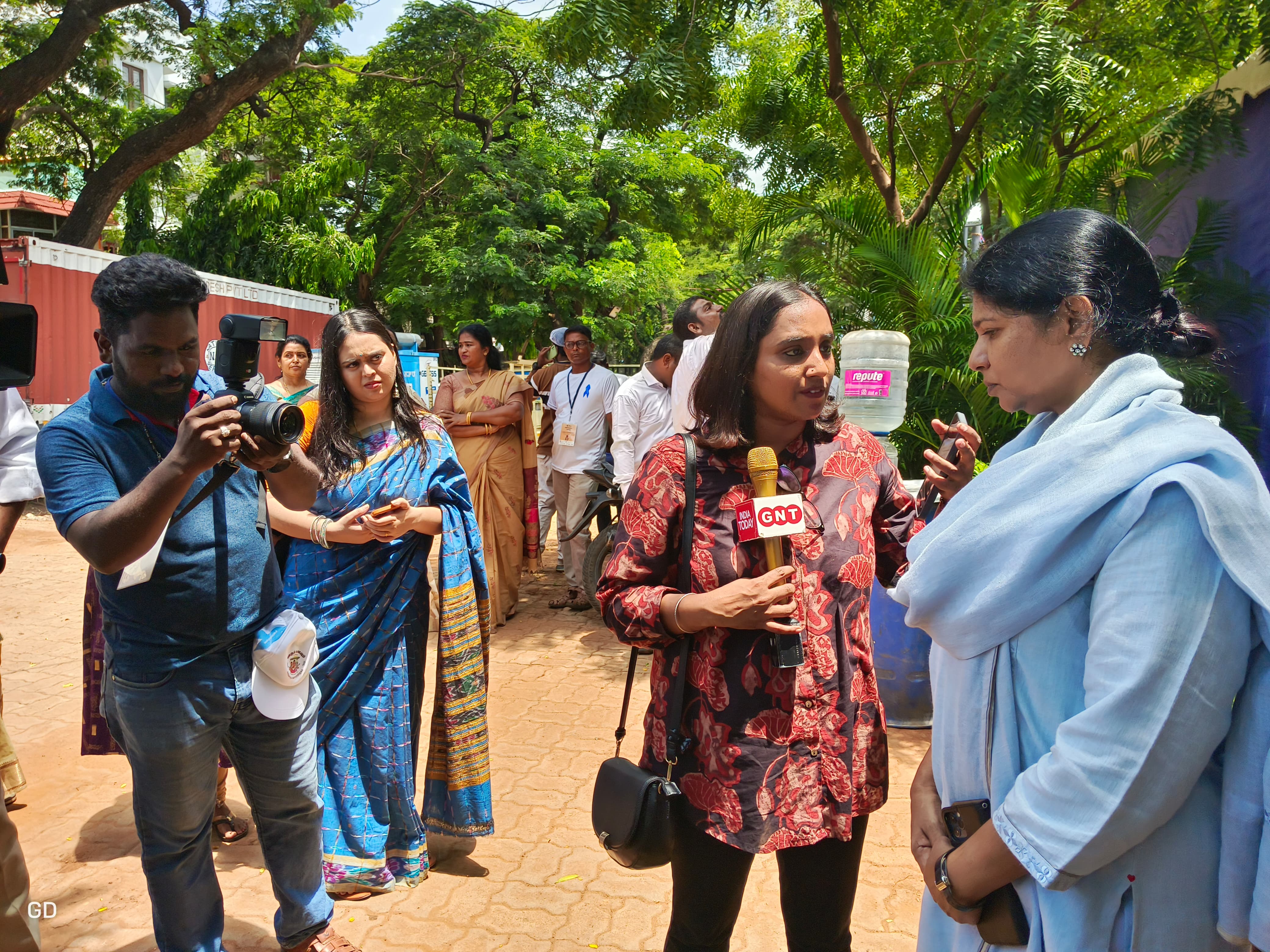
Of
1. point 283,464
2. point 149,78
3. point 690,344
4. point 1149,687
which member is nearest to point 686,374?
point 690,344

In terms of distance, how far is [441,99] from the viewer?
18.8 meters

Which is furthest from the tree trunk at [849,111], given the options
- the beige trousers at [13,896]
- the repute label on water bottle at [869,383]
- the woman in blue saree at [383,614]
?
the beige trousers at [13,896]

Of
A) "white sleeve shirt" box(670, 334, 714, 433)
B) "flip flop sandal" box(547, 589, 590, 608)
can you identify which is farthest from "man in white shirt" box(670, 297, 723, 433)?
"flip flop sandal" box(547, 589, 590, 608)

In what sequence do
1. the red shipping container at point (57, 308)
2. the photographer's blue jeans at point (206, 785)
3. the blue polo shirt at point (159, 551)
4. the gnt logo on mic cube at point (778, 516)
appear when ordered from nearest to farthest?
the gnt logo on mic cube at point (778, 516), the blue polo shirt at point (159, 551), the photographer's blue jeans at point (206, 785), the red shipping container at point (57, 308)

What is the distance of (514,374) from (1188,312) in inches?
197

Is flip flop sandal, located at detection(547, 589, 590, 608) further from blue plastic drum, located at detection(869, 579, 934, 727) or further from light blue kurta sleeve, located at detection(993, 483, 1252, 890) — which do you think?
light blue kurta sleeve, located at detection(993, 483, 1252, 890)

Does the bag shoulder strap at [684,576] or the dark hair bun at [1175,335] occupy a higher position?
the dark hair bun at [1175,335]

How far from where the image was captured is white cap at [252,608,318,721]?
2.29m

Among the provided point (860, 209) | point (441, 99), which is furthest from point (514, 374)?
point (441, 99)

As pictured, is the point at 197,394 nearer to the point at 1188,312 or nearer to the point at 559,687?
the point at 1188,312

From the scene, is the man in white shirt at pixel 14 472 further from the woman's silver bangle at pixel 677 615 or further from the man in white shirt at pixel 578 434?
the man in white shirt at pixel 578 434

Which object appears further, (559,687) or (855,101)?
(855,101)

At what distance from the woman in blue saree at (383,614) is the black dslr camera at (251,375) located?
33.1 inches

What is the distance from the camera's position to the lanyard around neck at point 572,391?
6.69 meters
